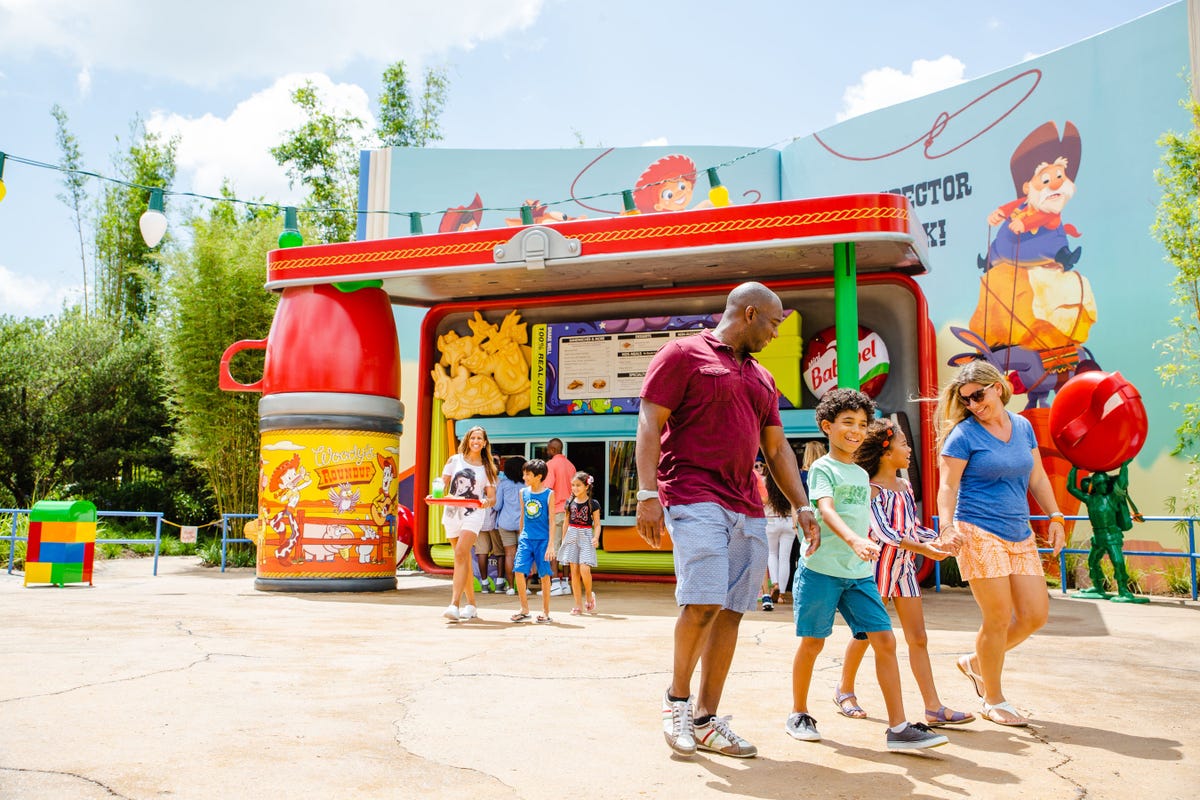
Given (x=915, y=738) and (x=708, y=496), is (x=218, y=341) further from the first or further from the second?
(x=915, y=738)

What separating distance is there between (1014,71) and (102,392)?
1951 cm

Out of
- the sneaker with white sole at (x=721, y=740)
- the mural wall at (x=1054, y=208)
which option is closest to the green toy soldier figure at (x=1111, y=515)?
the mural wall at (x=1054, y=208)

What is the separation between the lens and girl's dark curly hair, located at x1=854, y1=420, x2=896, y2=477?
436 cm

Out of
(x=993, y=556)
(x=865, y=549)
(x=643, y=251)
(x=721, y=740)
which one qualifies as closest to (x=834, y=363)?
(x=643, y=251)

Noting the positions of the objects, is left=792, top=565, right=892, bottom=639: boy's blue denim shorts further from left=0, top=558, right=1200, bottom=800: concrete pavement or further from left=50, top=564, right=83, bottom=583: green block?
left=50, top=564, right=83, bottom=583: green block

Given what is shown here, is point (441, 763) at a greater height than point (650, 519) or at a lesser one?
lesser

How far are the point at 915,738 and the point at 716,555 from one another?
38.4 inches

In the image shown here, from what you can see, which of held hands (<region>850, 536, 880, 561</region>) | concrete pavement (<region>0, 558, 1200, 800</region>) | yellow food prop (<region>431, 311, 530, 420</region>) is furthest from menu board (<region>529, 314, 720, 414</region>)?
held hands (<region>850, 536, 880, 561</region>)

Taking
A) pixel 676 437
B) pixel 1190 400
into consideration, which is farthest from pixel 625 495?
pixel 676 437

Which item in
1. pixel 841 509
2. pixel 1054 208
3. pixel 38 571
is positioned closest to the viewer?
pixel 841 509

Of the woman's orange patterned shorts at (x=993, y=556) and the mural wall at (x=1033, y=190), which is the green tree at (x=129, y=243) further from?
the woman's orange patterned shorts at (x=993, y=556)

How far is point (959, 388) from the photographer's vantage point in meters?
4.33

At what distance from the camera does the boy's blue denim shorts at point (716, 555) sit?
142 inches

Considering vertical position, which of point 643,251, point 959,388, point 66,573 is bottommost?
point 66,573
